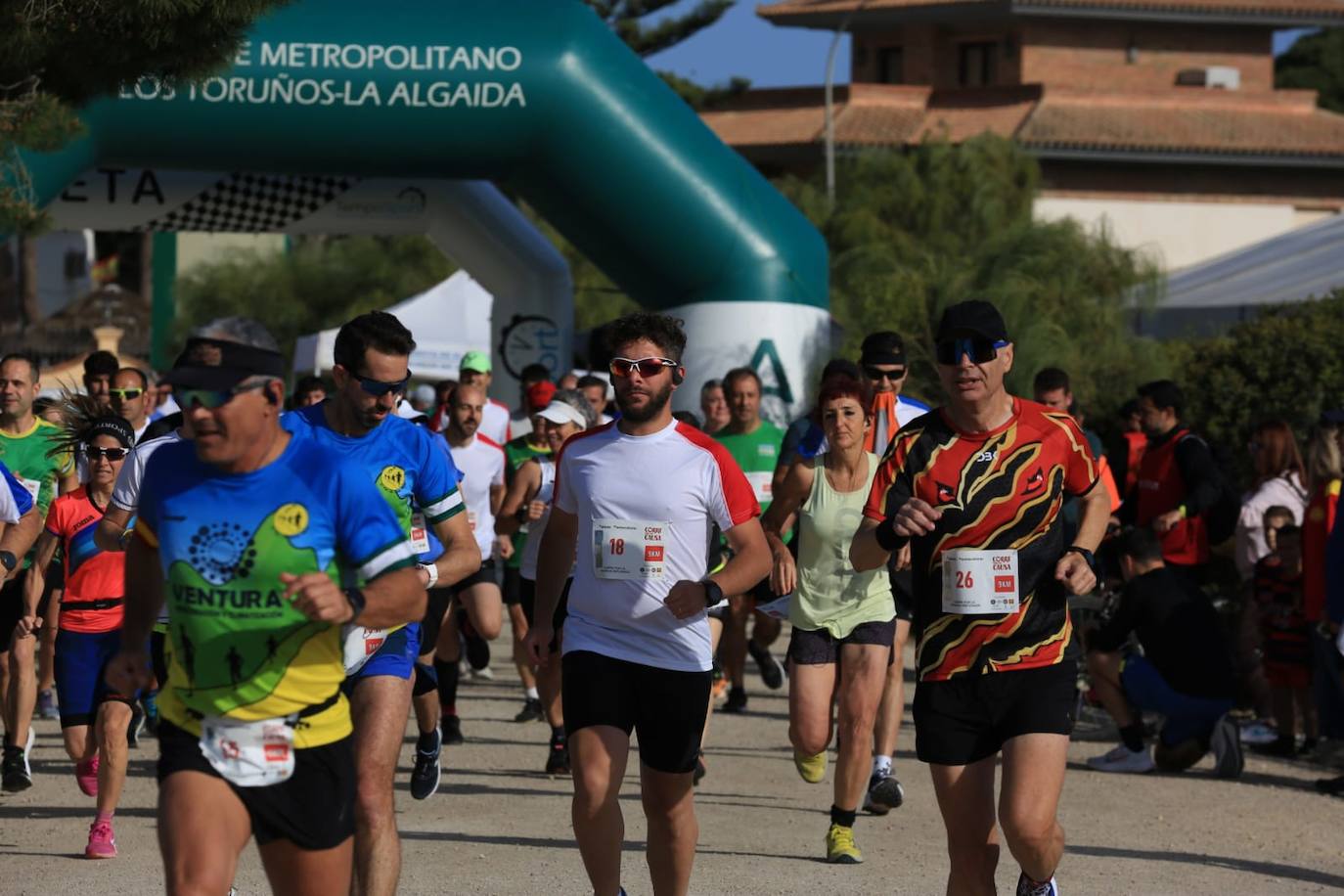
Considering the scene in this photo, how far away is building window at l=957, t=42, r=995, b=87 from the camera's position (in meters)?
52.3

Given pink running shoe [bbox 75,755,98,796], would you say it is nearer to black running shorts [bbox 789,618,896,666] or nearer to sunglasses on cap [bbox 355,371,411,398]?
black running shorts [bbox 789,618,896,666]

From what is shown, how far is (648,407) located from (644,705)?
88 cm

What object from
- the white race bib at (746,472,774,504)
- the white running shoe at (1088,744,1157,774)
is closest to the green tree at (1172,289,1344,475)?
the white running shoe at (1088,744,1157,774)

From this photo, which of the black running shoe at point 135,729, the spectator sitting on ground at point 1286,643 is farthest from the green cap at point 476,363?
the spectator sitting on ground at point 1286,643

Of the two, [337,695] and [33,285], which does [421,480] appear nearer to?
[337,695]

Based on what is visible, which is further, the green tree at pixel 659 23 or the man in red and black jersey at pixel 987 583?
the green tree at pixel 659 23

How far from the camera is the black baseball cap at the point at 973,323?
6.03 m

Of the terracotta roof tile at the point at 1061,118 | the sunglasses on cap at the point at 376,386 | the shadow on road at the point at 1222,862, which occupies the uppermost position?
the terracotta roof tile at the point at 1061,118

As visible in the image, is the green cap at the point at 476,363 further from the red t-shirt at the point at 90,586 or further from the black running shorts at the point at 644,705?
the black running shorts at the point at 644,705

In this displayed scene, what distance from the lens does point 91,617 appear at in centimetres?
861

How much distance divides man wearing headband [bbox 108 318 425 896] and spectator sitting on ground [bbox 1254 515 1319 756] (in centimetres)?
750

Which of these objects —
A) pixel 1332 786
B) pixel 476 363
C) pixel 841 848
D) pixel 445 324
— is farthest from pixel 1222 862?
pixel 445 324

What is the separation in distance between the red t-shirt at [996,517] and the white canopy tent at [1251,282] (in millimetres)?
16341

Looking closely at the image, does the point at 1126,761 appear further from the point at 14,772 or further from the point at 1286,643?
the point at 14,772
